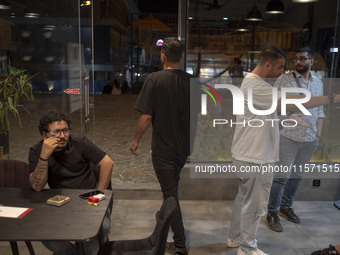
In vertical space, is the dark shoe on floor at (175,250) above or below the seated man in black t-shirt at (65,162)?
below

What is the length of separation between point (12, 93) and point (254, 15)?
2.99 meters

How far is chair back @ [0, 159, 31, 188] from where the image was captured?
2.84 m

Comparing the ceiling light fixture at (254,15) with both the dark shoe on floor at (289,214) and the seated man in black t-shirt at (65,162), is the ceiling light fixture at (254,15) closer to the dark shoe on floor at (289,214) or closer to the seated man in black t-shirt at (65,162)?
the dark shoe on floor at (289,214)

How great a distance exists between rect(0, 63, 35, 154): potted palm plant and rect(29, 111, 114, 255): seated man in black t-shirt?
1546 millimetres

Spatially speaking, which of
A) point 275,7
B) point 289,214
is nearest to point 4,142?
point 289,214

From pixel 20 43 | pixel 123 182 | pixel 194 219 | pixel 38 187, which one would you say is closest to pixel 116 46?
pixel 20 43

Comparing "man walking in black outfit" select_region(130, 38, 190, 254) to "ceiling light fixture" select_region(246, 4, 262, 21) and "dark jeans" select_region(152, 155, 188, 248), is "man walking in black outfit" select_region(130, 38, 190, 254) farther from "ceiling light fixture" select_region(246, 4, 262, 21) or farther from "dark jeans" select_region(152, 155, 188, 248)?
"ceiling light fixture" select_region(246, 4, 262, 21)

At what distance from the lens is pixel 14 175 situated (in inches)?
112

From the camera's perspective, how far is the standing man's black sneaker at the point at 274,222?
3625 millimetres

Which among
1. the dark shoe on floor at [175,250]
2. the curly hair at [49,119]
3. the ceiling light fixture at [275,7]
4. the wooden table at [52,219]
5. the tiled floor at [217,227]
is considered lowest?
the tiled floor at [217,227]

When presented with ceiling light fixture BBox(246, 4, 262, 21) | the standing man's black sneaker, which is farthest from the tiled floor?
ceiling light fixture BBox(246, 4, 262, 21)

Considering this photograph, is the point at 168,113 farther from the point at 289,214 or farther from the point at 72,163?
the point at 289,214

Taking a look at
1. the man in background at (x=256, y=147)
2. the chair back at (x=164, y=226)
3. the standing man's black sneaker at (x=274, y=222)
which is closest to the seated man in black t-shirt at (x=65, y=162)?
the chair back at (x=164, y=226)

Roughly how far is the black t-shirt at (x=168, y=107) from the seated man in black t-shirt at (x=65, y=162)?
1.62 feet
